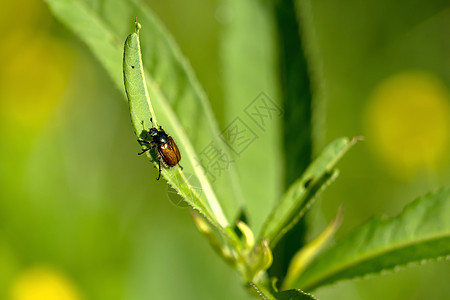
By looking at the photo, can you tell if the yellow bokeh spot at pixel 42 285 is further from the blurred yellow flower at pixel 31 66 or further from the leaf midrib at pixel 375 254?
the leaf midrib at pixel 375 254

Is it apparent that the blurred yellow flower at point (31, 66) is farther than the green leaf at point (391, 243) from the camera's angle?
Yes

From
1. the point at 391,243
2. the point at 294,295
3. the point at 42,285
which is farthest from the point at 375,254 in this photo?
the point at 42,285

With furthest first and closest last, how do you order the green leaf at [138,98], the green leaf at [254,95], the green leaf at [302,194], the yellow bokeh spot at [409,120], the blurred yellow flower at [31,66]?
the yellow bokeh spot at [409,120] → the blurred yellow flower at [31,66] → the green leaf at [254,95] → the green leaf at [302,194] → the green leaf at [138,98]

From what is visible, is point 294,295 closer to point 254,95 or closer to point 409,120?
point 254,95

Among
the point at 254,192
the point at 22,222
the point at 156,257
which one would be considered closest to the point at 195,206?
the point at 254,192

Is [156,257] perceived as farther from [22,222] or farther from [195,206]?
[195,206]

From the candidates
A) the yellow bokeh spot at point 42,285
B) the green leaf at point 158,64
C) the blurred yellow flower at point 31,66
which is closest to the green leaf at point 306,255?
the green leaf at point 158,64

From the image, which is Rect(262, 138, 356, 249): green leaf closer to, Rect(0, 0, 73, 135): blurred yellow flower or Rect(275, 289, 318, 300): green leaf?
Rect(275, 289, 318, 300): green leaf
